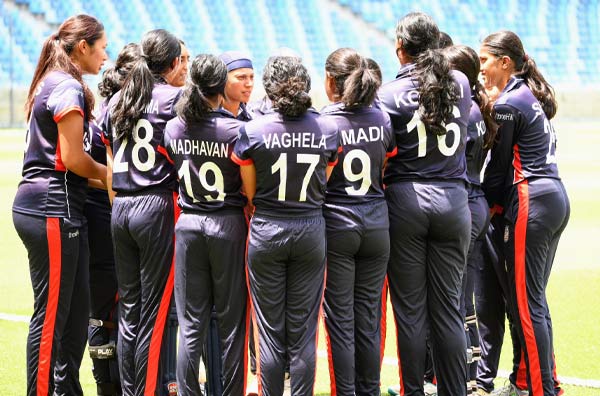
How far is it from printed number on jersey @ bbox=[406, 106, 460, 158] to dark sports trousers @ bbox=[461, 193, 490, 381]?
52cm

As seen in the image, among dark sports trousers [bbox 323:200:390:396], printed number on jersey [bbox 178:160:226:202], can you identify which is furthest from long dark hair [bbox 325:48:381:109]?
printed number on jersey [bbox 178:160:226:202]

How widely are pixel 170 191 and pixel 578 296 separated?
507 cm

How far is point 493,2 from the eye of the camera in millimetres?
44562

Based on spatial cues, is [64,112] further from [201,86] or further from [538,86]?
[538,86]

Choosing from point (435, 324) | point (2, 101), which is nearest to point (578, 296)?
point (435, 324)

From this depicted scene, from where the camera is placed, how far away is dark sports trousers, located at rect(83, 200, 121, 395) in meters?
5.53

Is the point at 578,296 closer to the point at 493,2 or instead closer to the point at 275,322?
the point at 275,322

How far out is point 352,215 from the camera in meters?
4.88

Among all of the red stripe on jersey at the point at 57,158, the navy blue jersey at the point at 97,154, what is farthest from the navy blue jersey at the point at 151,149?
the navy blue jersey at the point at 97,154

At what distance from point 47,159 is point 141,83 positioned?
0.74 m

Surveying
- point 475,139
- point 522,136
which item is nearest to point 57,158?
point 475,139

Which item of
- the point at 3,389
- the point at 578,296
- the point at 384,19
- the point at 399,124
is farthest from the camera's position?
the point at 384,19

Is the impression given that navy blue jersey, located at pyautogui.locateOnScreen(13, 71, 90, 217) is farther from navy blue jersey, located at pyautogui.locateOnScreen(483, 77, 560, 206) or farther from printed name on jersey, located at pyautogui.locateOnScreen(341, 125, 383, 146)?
navy blue jersey, located at pyautogui.locateOnScreen(483, 77, 560, 206)

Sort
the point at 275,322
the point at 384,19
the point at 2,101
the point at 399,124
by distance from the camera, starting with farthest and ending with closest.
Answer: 1. the point at 384,19
2. the point at 2,101
3. the point at 399,124
4. the point at 275,322
